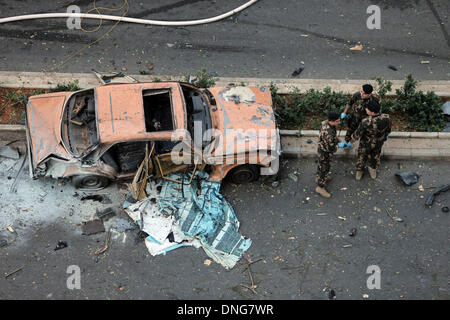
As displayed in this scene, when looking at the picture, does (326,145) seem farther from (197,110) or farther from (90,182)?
(90,182)

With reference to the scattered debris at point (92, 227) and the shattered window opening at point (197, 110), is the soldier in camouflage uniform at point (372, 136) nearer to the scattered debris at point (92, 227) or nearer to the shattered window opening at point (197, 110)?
the shattered window opening at point (197, 110)

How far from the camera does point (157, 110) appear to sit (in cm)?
809

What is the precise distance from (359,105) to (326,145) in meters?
1.18

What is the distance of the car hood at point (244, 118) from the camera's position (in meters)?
7.79

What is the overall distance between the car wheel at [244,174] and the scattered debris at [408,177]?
8.84 ft

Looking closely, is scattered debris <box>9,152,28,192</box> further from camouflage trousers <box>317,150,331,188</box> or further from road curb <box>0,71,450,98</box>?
camouflage trousers <box>317,150,331,188</box>

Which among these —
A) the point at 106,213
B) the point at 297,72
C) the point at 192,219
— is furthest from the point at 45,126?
the point at 297,72

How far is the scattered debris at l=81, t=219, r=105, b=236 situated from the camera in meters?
7.84

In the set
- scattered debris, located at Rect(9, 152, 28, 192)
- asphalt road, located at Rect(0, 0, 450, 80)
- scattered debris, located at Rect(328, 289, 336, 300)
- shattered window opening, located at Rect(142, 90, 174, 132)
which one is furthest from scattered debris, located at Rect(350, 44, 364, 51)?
scattered debris, located at Rect(9, 152, 28, 192)

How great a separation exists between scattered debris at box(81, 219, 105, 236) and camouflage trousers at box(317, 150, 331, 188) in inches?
154

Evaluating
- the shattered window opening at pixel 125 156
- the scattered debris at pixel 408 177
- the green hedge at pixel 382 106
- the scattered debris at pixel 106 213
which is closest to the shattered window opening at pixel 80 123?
the shattered window opening at pixel 125 156

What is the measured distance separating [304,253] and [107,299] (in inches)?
130
